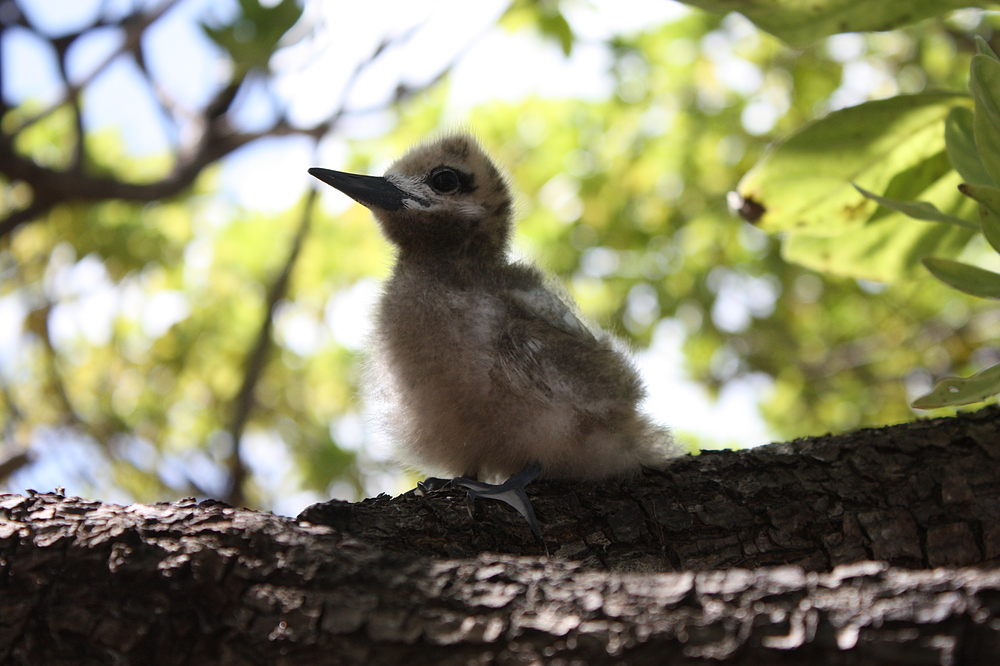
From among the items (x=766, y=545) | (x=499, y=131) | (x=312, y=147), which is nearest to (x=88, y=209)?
(x=312, y=147)

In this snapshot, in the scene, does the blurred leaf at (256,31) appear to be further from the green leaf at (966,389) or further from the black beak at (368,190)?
the green leaf at (966,389)

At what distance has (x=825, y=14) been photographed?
1.76 m

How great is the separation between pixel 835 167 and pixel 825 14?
0.37 m

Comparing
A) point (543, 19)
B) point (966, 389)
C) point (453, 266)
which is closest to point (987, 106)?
point (966, 389)

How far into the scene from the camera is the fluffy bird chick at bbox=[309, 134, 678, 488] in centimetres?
163

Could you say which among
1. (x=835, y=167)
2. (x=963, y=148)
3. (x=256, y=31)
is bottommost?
(x=963, y=148)

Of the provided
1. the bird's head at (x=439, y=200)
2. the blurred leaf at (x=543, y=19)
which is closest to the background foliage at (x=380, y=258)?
the blurred leaf at (x=543, y=19)

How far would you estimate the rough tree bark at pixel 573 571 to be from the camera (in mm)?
882

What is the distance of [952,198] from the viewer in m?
1.94

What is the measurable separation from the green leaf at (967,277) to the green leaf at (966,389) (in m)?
0.14

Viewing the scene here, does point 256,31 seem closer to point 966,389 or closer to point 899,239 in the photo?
point 899,239

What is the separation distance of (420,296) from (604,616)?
1026 millimetres

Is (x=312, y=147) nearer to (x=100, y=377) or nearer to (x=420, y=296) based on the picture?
(x=100, y=377)

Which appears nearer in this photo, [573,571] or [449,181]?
[573,571]
